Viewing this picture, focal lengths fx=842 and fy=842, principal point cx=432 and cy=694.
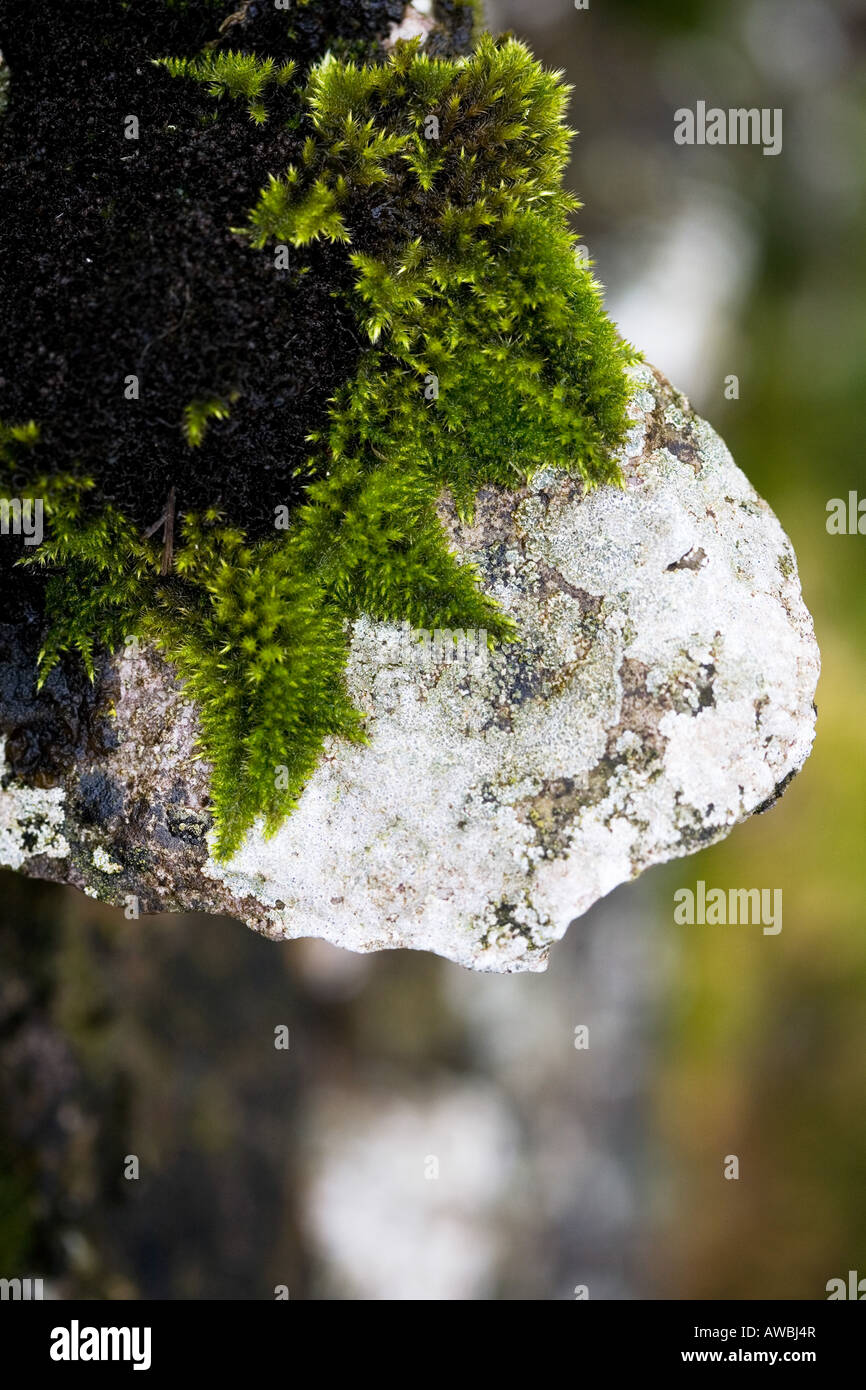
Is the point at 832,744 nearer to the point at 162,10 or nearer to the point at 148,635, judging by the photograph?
the point at 148,635

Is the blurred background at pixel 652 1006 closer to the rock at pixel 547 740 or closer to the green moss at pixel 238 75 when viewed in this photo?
the rock at pixel 547 740

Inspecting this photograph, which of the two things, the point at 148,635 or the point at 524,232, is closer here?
the point at 524,232

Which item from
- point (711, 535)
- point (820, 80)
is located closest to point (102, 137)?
point (711, 535)

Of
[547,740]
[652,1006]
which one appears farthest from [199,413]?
[652,1006]

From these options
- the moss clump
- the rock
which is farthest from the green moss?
the rock

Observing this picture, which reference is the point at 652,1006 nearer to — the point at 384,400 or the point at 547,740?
the point at 547,740

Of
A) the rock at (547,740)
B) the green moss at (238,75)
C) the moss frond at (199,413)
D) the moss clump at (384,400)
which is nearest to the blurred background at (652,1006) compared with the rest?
the rock at (547,740)

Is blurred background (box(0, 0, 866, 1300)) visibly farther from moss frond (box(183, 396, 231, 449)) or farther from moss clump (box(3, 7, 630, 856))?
moss frond (box(183, 396, 231, 449))
